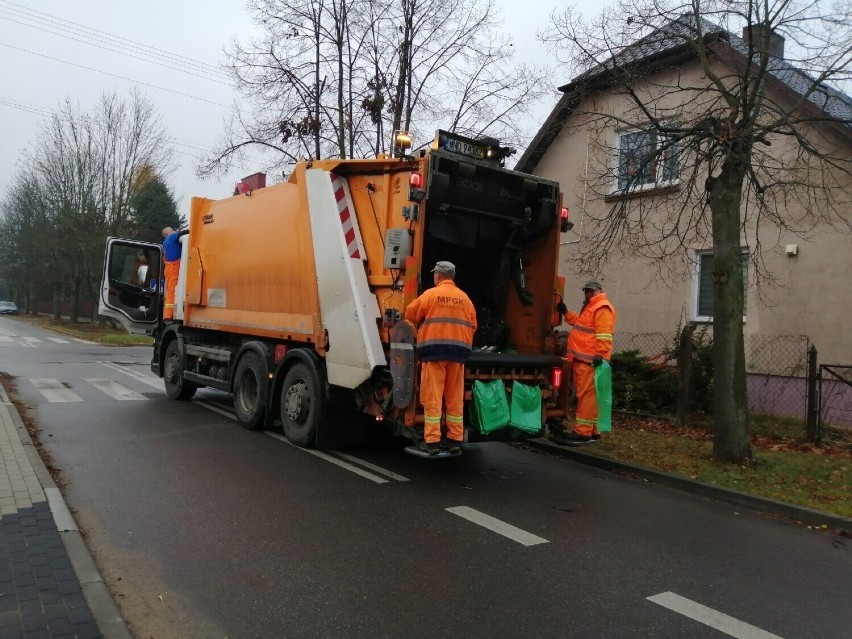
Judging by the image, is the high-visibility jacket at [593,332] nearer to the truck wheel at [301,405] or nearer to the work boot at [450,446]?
the work boot at [450,446]

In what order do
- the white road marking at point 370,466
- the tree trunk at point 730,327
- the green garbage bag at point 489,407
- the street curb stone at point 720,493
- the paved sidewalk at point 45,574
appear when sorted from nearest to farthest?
the paved sidewalk at point 45,574 → the street curb stone at point 720,493 → the green garbage bag at point 489,407 → the white road marking at point 370,466 → the tree trunk at point 730,327

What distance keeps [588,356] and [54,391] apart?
913cm

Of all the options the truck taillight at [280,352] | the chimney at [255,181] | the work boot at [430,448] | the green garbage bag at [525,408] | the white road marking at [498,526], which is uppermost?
the chimney at [255,181]

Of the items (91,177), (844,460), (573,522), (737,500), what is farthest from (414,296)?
(91,177)

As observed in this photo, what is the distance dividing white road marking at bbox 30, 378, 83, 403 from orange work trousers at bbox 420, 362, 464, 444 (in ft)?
23.3

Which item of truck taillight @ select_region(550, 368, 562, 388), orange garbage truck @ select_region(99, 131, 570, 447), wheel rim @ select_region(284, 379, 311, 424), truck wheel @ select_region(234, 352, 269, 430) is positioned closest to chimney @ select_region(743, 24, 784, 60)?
orange garbage truck @ select_region(99, 131, 570, 447)

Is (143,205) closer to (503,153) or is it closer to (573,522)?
(503,153)

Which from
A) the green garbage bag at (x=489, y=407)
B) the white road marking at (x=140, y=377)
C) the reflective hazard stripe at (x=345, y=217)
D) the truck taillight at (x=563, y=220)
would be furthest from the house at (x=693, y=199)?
the white road marking at (x=140, y=377)

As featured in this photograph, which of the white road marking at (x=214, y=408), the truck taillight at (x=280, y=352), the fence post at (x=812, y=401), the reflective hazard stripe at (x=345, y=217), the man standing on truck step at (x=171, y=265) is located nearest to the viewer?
the reflective hazard stripe at (x=345, y=217)

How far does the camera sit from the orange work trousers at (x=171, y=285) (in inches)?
433

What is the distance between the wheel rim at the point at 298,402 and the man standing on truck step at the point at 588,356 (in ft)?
8.81

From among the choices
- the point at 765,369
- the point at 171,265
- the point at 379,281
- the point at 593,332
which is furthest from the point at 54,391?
the point at 765,369

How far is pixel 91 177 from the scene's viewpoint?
102 ft

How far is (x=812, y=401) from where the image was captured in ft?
29.0
